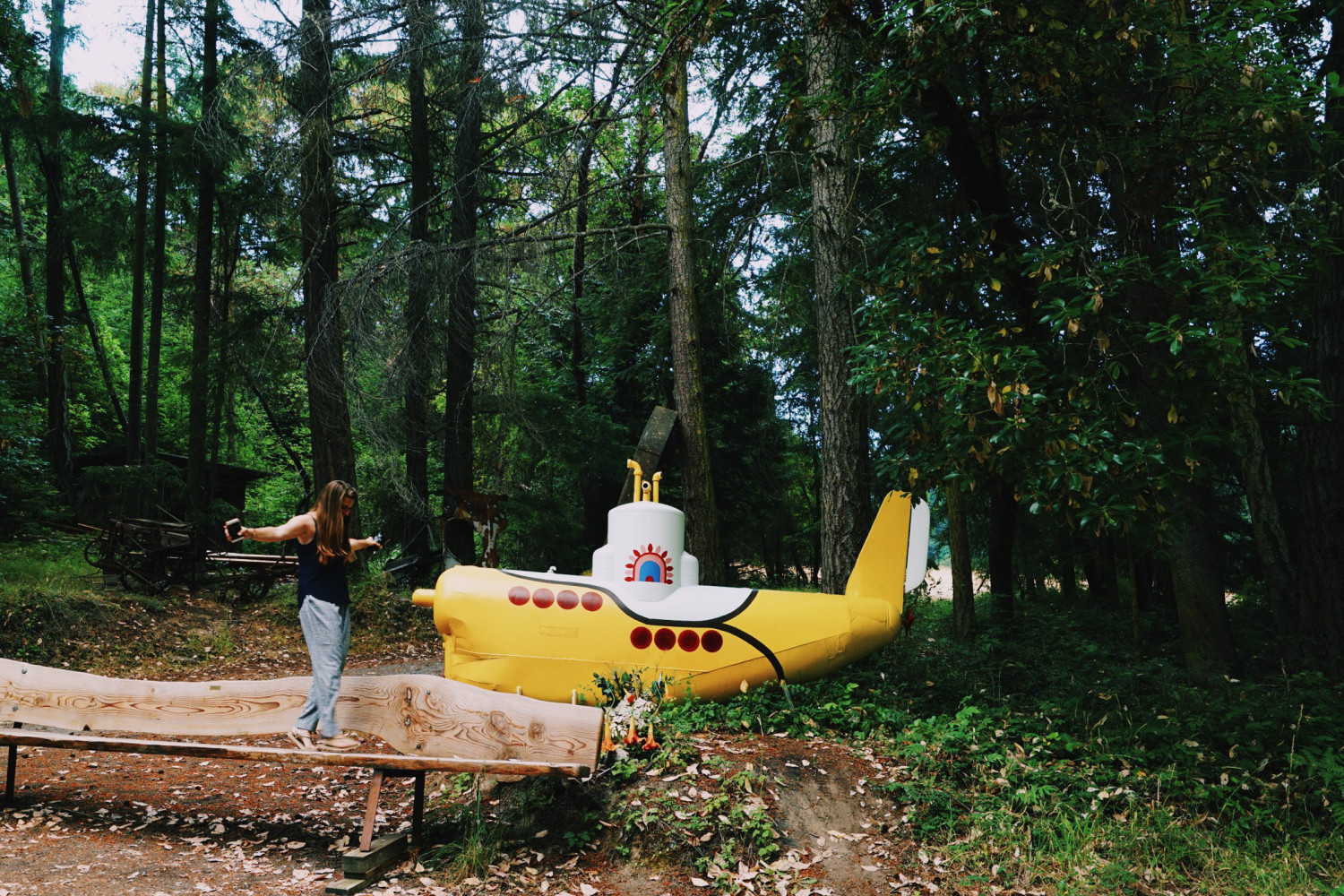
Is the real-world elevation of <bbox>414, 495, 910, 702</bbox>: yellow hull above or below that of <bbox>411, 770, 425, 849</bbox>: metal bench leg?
above

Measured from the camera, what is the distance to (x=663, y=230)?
10.4 meters

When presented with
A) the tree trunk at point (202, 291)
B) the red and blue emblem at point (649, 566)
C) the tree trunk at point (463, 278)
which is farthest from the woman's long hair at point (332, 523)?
the tree trunk at point (202, 291)

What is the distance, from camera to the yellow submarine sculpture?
6.32 m

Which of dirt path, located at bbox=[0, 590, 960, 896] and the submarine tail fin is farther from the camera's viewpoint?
the submarine tail fin

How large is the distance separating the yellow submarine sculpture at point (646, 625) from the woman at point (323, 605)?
4.30 ft

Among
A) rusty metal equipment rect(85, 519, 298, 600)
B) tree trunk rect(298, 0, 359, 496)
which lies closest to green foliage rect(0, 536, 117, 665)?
rusty metal equipment rect(85, 519, 298, 600)

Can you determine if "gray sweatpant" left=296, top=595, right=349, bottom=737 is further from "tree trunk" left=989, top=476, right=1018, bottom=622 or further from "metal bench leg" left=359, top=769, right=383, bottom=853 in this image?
"tree trunk" left=989, top=476, right=1018, bottom=622

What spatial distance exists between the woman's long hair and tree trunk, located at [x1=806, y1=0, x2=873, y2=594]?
4376 millimetres

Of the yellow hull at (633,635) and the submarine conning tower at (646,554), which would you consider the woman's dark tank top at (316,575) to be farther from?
the submarine conning tower at (646,554)

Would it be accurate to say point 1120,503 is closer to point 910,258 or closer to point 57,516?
point 910,258

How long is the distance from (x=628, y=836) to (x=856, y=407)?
475cm

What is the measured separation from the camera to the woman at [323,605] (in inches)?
203

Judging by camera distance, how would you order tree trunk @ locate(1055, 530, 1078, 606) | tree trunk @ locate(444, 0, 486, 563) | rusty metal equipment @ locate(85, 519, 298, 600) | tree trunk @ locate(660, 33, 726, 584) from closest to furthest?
tree trunk @ locate(660, 33, 726, 584)
tree trunk @ locate(444, 0, 486, 563)
rusty metal equipment @ locate(85, 519, 298, 600)
tree trunk @ locate(1055, 530, 1078, 606)

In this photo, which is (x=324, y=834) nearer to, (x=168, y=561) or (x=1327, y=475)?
(x=1327, y=475)
